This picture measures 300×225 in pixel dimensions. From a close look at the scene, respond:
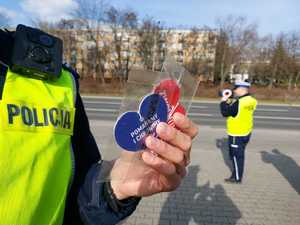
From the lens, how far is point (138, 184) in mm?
1027

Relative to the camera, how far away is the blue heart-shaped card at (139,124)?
870 mm

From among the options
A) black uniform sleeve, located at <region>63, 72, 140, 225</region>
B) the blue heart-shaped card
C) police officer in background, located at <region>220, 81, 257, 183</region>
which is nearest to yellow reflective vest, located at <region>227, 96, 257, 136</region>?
police officer in background, located at <region>220, 81, 257, 183</region>

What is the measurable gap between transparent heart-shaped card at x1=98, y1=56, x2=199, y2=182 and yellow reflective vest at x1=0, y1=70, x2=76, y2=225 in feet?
0.56

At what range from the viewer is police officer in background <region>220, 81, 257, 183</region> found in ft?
16.9

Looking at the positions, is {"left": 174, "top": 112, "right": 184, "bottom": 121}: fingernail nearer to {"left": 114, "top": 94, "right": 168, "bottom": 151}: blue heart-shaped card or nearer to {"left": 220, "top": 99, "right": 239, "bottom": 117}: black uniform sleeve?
{"left": 114, "top": 94, "right": 168, "bottom": 151}: blue heart-shaped card

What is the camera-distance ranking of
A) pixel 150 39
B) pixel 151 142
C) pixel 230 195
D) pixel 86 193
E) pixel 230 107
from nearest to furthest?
1. pixel 151 142
2. pixel 86 193
3. pixel 230 195
4. pixel 230 107
5. pixel 150 39


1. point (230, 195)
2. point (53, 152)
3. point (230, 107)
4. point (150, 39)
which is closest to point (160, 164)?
point (53, 152)

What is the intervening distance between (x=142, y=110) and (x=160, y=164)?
0.16 m

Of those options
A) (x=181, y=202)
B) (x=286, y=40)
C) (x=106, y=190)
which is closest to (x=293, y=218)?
(x=181, y=202)

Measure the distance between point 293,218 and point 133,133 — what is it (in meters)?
3.67

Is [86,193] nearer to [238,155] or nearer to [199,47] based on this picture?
[238,155]

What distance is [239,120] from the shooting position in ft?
17.0

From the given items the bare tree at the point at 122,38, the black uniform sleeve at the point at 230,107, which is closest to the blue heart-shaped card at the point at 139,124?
the black uniform sleeve at the point at 230,107

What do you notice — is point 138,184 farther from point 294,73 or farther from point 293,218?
point 294,73
